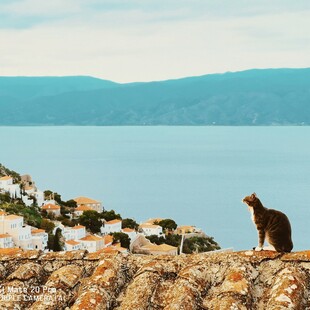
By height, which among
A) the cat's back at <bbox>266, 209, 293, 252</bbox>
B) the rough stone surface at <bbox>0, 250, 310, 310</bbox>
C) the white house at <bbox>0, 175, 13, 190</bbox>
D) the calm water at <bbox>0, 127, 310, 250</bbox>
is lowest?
the calm water at <bbox>0, 127, 310, 250</bbox>

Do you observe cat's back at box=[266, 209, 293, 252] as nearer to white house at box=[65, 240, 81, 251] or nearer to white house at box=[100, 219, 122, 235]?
white house at box=[65, 240, 81, 251]

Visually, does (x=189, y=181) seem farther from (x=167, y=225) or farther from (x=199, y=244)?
(x=199, y=244)

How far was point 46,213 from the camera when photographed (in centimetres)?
5703

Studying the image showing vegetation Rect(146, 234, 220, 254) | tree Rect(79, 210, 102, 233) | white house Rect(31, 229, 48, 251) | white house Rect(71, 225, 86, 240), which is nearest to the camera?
white house Rect(31, 229, 48, 251)

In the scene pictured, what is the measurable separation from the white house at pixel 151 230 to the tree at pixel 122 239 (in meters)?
4.97

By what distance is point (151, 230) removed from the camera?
54.7 metres

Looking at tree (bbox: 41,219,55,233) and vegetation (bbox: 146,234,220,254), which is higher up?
tree (bbox: 41,219,55,233)

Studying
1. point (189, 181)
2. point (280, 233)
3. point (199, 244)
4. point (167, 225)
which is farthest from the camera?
point (189, 181)

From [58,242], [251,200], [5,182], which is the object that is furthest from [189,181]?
[251,200]

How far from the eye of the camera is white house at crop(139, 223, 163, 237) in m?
53.9

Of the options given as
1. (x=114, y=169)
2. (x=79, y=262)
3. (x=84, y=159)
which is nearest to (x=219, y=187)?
(x=114, y=169)

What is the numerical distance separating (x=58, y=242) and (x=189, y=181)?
3115 inches

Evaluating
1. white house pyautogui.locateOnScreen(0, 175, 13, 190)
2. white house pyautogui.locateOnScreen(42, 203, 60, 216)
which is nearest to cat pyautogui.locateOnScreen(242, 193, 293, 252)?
white house pyautogui.locateOnScreen(42, 203, 60, 216)

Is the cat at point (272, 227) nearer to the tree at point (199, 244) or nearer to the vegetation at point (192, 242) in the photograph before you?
the tree at point (199, 244)
